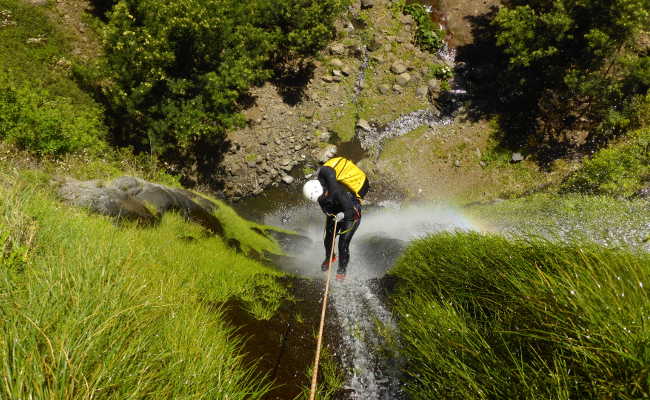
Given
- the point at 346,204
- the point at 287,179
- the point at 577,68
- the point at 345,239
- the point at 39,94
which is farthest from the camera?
the point at 287,179

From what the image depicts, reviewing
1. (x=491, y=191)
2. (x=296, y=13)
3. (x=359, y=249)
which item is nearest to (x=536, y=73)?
(x=491, y=191)

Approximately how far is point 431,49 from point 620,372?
21357mm

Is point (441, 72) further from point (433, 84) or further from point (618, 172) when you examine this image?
point (618, 172)

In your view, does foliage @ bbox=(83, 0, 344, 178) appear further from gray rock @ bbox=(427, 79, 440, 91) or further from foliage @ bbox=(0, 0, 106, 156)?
gray rock @ bbox=(427, 79, 440, 91)

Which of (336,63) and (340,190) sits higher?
(336,63)

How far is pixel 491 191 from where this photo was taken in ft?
47.7

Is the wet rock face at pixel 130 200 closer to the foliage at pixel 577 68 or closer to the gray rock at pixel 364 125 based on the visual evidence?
the gray rock at pixel 364 125

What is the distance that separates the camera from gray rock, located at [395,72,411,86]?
717 inches

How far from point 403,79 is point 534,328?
58.4ft

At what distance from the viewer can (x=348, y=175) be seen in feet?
22.1

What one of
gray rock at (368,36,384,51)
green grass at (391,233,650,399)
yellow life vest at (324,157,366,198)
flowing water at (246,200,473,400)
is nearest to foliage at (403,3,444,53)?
gray rock at (368,36,384,51)

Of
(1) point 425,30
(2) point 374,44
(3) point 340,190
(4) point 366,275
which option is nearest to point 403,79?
(2) point 374,44

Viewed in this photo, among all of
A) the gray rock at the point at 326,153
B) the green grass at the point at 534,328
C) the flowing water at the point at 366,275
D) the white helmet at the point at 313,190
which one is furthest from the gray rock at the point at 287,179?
the green grass at the point at 534,328

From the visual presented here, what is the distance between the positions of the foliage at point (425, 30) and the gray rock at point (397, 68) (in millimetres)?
2506
